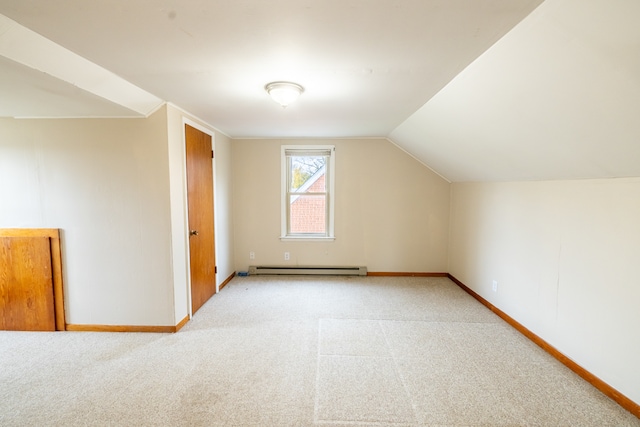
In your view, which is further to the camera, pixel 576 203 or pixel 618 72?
pixel 576 203

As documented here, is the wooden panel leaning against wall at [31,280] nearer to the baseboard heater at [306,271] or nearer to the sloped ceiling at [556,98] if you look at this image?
the baseboard heater at [306,271]

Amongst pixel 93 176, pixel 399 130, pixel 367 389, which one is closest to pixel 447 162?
pixel 399 130

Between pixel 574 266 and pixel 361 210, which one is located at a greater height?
pixel 361 210

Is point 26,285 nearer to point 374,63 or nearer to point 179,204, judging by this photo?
point 179,204

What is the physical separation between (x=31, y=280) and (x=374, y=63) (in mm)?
3536

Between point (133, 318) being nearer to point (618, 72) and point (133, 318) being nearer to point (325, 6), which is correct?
point (325, 6)

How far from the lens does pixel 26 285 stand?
262cm

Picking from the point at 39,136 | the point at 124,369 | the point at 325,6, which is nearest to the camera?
the point at 325,6

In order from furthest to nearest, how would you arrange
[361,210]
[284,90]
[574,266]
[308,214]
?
[308,214] → [361,210] → [574,266] → [284,90]

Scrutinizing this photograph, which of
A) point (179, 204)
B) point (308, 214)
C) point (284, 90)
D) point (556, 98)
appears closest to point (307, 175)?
point (308, 214)

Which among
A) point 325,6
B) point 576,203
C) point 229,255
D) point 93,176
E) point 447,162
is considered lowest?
point 229,255

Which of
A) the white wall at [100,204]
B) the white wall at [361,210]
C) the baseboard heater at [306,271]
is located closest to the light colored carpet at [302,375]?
the white wall at [100,204]

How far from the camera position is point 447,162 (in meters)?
3.44

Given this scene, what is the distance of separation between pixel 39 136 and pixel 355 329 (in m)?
3.42
